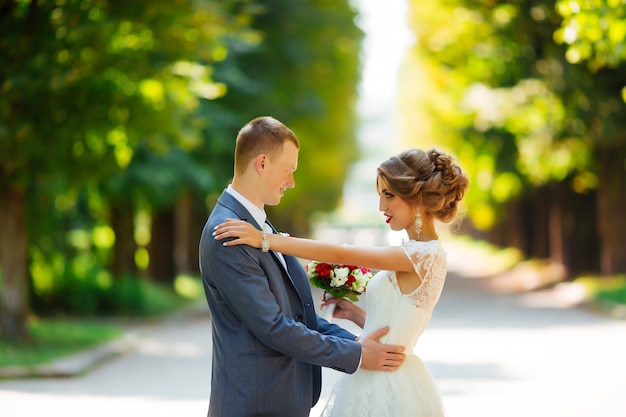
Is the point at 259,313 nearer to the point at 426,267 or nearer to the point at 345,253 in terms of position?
the point at 345,253

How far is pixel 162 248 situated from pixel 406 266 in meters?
26.2

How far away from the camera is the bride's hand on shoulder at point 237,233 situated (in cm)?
462

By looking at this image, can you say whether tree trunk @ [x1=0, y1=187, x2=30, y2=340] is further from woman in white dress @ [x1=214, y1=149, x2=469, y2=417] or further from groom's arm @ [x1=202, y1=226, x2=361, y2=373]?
groom's arm @ [x1=202, y1=226, x2=361, y2=373]

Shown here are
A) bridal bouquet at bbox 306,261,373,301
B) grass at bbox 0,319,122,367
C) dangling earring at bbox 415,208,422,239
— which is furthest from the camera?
grass at bbox 0,319,122,367

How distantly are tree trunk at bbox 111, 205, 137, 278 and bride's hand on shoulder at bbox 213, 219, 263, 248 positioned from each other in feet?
75.4

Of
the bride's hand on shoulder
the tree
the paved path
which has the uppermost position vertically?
the tree

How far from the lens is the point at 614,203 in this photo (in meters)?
30.5

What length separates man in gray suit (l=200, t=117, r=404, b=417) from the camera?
4.61m

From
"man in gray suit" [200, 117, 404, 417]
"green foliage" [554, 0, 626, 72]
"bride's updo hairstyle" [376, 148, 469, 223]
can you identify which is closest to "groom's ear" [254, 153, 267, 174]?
"man in gray suit" [200, 117, 404, 417]

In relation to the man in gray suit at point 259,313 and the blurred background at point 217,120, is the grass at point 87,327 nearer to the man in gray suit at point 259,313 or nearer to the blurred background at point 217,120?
the blurred background at point 217,120

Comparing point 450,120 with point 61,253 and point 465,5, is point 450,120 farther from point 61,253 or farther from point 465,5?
point 61,253

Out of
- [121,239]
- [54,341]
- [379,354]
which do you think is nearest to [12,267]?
[54,341]

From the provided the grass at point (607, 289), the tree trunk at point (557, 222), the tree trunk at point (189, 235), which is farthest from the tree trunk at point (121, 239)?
the tree trunk at point (557, 222)

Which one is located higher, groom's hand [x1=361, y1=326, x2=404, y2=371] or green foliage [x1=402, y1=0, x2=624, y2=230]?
green foliage [x1=402, y1=0, x2=624, y2=230]
